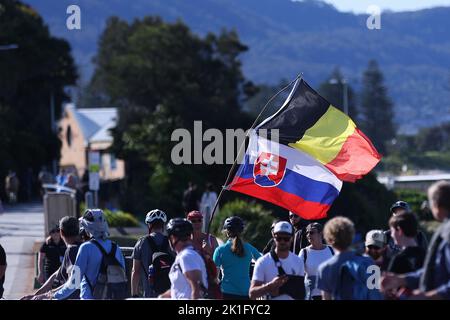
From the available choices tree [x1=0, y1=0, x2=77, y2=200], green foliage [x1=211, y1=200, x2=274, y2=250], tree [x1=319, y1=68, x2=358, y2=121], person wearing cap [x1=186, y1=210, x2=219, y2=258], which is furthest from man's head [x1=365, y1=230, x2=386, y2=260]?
tree [x1=319, y1=68, x2=358, y2=121]

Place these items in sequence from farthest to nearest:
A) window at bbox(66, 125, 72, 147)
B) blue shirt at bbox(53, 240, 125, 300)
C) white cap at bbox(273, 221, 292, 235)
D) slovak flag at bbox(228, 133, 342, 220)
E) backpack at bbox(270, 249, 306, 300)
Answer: window at bbox(66, 125, 72, 147)
slovak flag at bbox(228, 133, 342, 220)
blue shirt at bbox(53, 240, 125, 300)
white cap at bbox(273, 221, 292, 235)
backpack at bbox(270, 249, 306, 300)

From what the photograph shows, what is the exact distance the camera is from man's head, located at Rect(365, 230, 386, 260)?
8703 mm

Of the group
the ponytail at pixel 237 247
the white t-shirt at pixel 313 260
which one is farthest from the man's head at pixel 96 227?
the white t-shirt at pixel 313 260

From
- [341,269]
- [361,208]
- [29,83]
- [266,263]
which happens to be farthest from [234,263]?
[29,83]

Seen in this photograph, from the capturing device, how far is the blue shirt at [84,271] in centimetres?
884

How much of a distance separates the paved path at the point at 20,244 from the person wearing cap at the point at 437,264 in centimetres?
923

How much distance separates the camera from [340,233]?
24.4ft

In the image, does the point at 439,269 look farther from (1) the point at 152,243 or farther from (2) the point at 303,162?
(2) the point at 303,162

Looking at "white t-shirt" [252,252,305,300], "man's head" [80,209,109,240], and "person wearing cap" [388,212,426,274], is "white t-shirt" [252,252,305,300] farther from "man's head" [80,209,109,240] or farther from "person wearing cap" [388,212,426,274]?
"man's head" [80,209,109,240]

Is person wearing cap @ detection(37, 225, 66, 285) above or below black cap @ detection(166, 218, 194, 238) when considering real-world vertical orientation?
below

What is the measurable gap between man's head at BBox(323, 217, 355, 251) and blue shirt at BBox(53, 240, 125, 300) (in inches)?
88.8

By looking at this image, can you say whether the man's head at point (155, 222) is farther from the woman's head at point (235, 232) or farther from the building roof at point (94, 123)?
the building roof at point (94, 123)

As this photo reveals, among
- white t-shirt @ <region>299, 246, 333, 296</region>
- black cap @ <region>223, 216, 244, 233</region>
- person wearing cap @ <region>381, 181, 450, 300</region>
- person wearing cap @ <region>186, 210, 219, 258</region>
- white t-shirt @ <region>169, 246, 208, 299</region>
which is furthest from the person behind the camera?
person wearing cap @ <region>186, 210, 219, 258</region>
